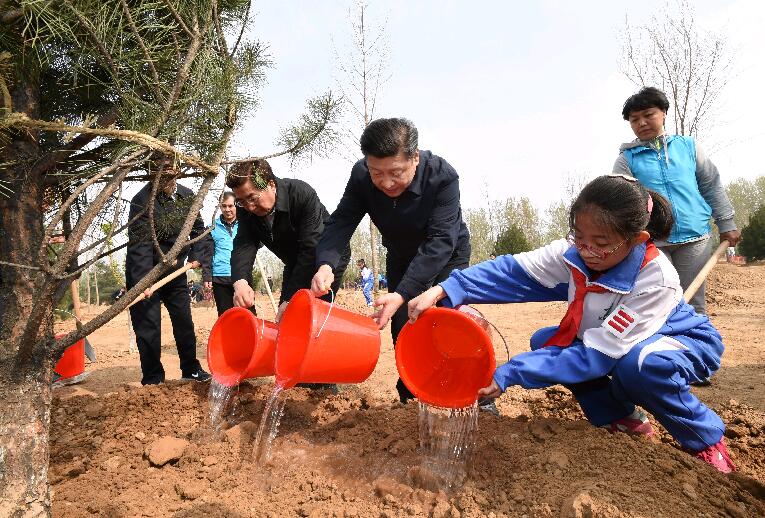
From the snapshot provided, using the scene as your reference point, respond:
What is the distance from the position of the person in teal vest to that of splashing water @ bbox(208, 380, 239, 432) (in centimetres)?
257

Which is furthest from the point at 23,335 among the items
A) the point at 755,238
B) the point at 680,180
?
the point at 755,238

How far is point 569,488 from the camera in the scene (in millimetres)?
1643

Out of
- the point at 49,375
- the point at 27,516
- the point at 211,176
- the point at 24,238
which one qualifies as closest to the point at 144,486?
the point at 27,516

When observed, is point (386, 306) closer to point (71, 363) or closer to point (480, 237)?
point (71, 363)

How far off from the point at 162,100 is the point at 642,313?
1803mm

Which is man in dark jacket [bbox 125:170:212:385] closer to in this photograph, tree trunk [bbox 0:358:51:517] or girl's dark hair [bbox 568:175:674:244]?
tree trunk [bbox 0:358:51:517]

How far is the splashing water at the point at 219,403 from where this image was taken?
2.61 m

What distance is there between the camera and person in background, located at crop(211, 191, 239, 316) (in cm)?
428

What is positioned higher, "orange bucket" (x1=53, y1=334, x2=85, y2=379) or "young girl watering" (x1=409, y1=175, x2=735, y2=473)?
"young girl watering" (x1=409, y1=175, x2=735, y2=473)

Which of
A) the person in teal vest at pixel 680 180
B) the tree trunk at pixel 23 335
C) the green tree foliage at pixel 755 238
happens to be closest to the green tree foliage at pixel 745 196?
the green tree foliage at pixel 755 238

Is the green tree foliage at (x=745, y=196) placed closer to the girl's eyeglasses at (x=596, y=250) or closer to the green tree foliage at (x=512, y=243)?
the green tree foliage at (x=512, y=243)

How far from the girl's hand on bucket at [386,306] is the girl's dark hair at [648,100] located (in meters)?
2.04

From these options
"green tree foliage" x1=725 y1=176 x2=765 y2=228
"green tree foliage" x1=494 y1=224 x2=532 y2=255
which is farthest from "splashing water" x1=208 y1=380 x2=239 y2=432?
"green tree foliage" x1=725 y1=176 x2=765 y2=228

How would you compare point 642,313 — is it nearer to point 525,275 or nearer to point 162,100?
point 525,275
